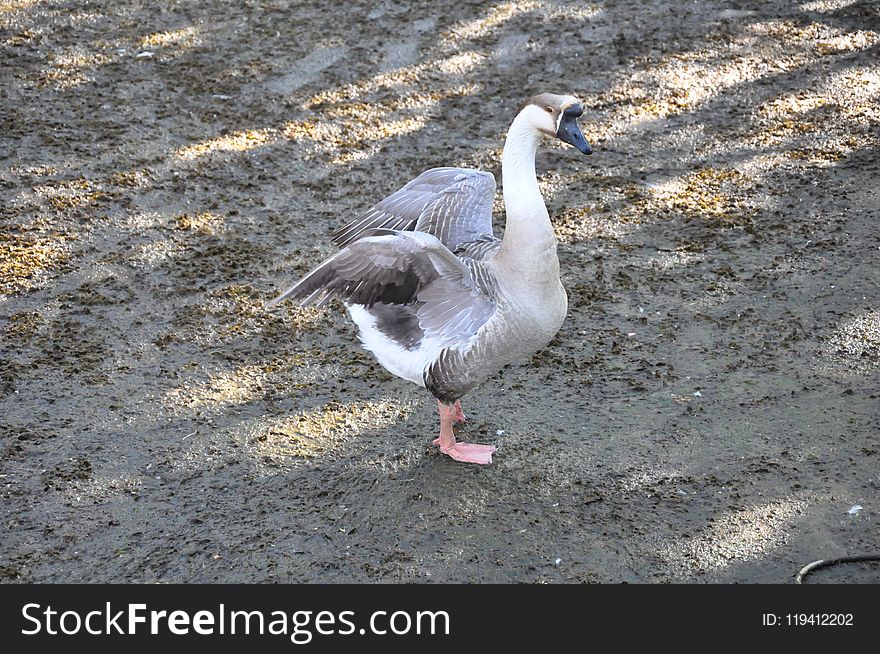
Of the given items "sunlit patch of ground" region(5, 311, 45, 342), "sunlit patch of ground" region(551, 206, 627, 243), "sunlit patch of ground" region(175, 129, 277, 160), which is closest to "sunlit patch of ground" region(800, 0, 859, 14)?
"sunlit patch of ground" region(551, 206, 627, 243)

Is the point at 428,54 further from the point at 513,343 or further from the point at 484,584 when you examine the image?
the point at 484,584

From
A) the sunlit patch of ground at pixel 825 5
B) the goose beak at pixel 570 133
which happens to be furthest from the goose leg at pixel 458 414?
the sunlit patch of ground at pixel 825 5

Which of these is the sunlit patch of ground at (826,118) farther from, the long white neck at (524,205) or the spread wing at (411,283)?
the spread wing at (411,283)

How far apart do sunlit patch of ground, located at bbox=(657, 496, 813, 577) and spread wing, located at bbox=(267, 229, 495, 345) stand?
4.36 ft

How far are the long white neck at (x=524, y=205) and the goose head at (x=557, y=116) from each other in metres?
0.04

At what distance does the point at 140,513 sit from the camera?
4457mm

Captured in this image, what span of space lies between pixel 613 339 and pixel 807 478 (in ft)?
4.58

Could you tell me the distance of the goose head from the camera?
4.14 m

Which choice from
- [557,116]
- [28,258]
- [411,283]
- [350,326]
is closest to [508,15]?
[350,326]

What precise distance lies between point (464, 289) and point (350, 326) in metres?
1.50

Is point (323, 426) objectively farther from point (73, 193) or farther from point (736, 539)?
point (73, 193)

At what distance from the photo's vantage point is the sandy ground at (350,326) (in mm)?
4379

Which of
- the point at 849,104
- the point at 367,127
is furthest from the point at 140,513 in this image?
the point at 849,104

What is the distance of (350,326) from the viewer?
5.73 m
